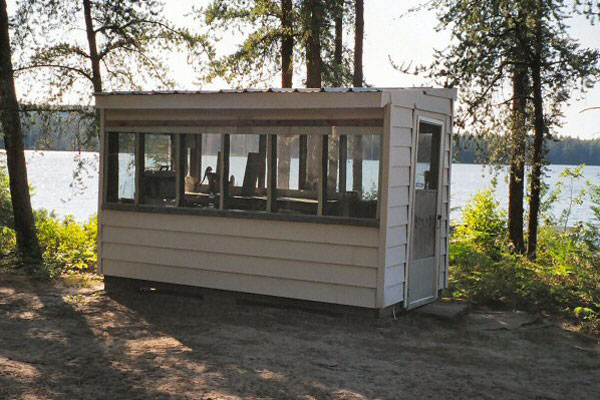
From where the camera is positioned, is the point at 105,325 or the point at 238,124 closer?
the point at 105,325

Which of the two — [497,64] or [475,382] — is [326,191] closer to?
[475,382]

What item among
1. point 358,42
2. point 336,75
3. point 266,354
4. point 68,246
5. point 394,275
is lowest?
point 266,354

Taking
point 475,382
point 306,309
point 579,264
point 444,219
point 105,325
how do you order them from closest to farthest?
point 475,382, point 105,325, point 306,309, point 444,219, point 579,264

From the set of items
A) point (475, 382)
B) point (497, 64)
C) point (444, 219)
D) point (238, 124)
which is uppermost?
point (497, 64)

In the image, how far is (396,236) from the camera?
812cm

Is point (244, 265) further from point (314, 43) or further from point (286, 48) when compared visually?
point (286, 48)

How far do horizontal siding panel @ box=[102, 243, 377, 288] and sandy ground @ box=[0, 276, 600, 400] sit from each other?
0.41m

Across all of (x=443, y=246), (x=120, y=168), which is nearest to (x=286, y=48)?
(x=120, y=168)

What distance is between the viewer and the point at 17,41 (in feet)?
43.0

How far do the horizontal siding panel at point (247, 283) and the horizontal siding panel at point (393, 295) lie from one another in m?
0.14

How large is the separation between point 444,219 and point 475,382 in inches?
133

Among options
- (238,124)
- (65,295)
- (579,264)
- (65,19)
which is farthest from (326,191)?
(65,19)

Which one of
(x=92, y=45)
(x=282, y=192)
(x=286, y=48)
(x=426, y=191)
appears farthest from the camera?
(x=286, y=48)

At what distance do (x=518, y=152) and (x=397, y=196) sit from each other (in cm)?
553
